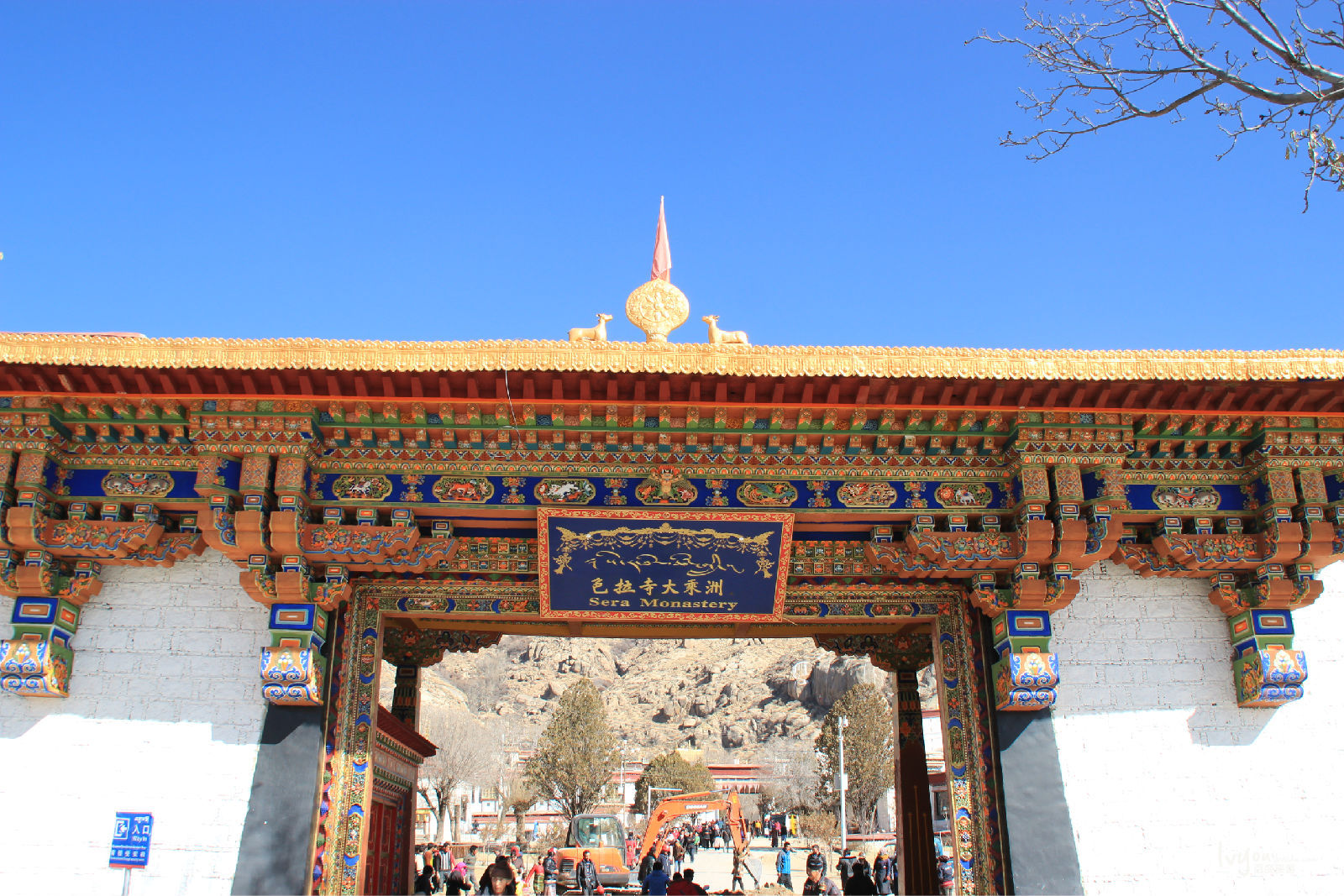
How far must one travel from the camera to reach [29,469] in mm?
6605

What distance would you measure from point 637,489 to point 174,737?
3.81m

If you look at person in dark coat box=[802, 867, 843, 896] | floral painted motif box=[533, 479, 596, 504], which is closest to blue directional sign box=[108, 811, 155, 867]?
floral painted motif box=[533, 479, 596, 504]

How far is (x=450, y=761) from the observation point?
45094 millimetres

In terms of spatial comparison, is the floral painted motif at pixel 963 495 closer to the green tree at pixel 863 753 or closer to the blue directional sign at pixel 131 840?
the blue directional sign at pixel 131 840

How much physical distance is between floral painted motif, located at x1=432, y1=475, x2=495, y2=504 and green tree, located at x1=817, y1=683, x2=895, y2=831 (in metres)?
36.1

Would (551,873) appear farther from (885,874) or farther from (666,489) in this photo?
(666,489)

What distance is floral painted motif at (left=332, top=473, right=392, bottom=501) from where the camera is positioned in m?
6.81

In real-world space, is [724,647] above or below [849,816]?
above

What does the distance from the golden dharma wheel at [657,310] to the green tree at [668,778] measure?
152ft

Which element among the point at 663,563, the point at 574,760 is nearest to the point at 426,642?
the point at 663,563

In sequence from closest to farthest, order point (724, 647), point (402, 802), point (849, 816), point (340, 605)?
point (340, 605), point (402, 802), point (849, 816), point (724, 647)

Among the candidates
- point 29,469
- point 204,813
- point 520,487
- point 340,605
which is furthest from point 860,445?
point 29,469

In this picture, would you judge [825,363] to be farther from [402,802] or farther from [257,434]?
[402,802]

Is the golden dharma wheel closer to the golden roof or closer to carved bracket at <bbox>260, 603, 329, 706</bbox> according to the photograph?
the golden roof
